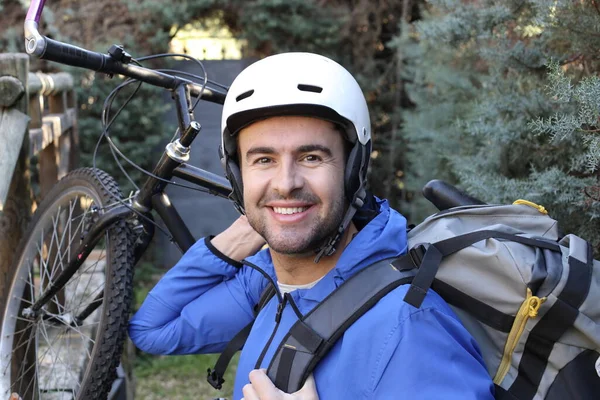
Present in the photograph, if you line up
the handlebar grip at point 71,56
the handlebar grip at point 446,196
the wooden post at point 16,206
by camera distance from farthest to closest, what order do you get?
the wooden post at point 16,206 < the handlebar grip at point 71,56 < the handlebar grip at point 446,196

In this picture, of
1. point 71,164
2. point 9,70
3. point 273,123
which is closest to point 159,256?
point 71,164

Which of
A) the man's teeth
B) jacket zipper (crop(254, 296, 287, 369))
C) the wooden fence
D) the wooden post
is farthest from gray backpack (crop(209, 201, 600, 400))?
the wooden post

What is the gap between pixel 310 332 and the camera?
1.76 metres

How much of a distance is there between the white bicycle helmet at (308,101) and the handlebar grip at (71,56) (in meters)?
0.81

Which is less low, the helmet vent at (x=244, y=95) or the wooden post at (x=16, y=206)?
the helmet vent at (x=244, y=95)

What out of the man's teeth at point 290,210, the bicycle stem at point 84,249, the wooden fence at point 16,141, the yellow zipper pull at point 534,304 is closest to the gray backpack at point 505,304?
the yellow zipper pull at point 534,304

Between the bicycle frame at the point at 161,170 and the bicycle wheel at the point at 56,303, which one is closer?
the bicycle frame at the point at 161,170

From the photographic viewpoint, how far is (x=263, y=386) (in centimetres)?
175

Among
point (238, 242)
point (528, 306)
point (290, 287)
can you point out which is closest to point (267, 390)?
point (290, 287)

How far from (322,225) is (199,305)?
0.78 metres

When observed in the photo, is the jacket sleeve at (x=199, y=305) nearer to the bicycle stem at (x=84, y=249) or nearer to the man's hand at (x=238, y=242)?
the man's hand at (x=238, y=242)

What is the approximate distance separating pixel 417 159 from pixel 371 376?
16.0ft

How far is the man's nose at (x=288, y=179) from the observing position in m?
1.86

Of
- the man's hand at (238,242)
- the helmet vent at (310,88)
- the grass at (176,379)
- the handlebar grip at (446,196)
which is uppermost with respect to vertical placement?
the helmet vent at (310,88)
